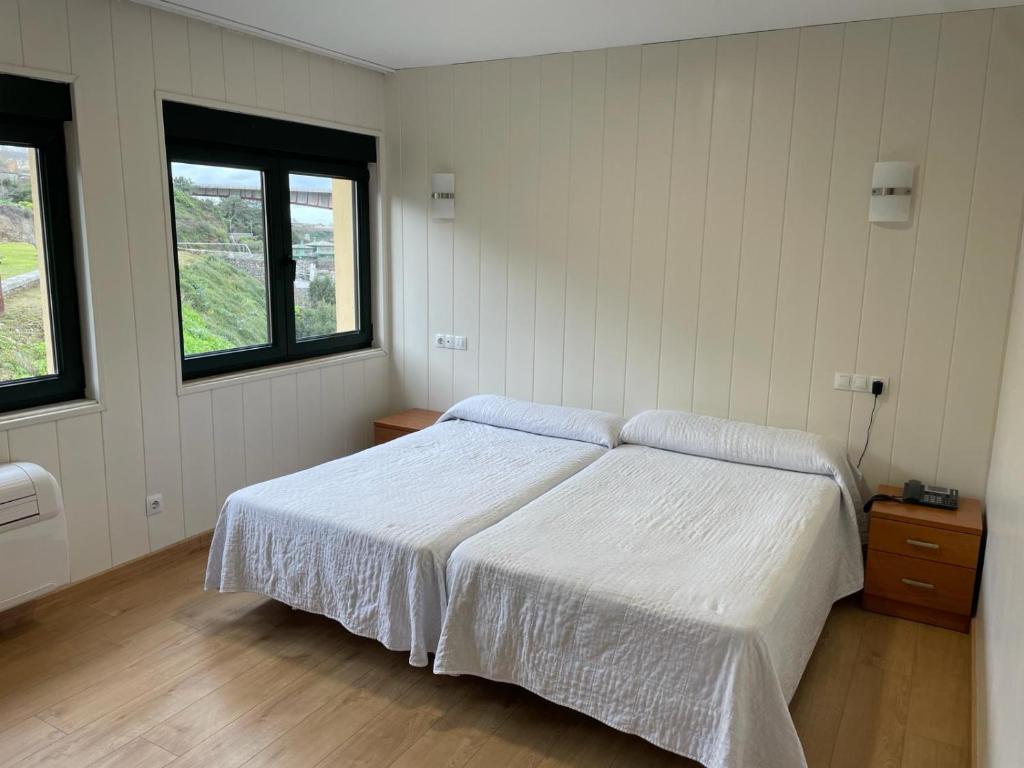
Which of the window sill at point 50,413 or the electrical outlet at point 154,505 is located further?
the electrical outlet at point 154,505

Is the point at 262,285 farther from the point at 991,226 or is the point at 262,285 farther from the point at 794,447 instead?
the point at 991,226

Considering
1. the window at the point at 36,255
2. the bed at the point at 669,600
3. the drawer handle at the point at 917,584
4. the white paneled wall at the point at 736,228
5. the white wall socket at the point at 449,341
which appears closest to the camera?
the bed at the point at 669,600

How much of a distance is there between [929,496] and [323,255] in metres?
3.23

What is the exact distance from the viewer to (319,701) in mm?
2498

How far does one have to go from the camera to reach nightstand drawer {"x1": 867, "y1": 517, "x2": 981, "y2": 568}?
9.52 ft

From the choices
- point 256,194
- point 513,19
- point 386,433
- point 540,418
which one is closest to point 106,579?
point 386,433

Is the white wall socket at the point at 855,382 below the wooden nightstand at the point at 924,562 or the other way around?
the other way around

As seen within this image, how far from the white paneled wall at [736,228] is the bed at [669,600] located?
624 mm

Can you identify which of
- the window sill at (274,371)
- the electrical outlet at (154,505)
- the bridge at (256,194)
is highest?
the bridge at (256,194)

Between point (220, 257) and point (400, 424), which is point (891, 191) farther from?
point (220, 257)

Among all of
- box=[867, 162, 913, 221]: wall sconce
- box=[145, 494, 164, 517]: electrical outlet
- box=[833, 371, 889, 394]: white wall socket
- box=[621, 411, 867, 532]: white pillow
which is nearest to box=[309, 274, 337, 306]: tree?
box=[145, 494, 164, 517]: electrical outlet

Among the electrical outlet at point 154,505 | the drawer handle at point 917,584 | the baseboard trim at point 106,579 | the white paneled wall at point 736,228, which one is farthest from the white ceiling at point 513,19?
the baseboard trim at point 106,579

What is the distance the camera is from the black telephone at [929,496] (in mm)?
3090

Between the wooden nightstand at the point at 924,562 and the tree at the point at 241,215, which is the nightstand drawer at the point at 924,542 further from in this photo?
the tree at the point at 241,215
